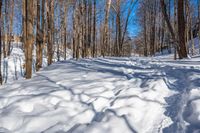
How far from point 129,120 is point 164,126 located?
20.2 inches

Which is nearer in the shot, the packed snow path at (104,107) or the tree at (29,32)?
the packed snow path at (104,107)

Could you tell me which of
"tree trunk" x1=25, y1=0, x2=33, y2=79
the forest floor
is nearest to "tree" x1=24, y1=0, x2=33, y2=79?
"tree trunk" x1=25, y1=0, x2=33, y2=79

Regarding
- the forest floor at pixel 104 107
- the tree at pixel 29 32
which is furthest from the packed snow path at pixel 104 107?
the tree at pixel 29 32

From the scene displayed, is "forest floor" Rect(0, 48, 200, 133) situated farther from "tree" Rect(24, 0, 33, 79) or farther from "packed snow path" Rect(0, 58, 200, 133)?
"tree" Rect(24, 0, 33, 79)

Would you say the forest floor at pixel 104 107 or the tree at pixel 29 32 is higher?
the tree at pixel 29 32

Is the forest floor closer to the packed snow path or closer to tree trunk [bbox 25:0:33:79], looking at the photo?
the packed snow path

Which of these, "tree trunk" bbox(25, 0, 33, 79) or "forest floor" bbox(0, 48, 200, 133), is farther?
"tree trunk" bbox(25, 0, 33, 79)

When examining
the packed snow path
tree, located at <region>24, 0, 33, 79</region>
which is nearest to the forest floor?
the packed snow path

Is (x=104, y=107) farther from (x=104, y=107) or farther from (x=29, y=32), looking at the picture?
(x=29, y=32)

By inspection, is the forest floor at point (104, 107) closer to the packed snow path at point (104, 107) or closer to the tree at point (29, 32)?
the packed snow path at point (104, 107)

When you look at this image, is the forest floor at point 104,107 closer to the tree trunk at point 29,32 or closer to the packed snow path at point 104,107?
the packed snow path at point 104,107

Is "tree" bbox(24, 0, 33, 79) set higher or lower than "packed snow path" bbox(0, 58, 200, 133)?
higher

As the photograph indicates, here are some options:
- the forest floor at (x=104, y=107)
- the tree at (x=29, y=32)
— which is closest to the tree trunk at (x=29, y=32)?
the tree at (x=29, y=32)

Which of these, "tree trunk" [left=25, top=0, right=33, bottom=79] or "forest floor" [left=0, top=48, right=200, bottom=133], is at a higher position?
"tree trunk" [left=25, top=0, right=33, bottom=79]
